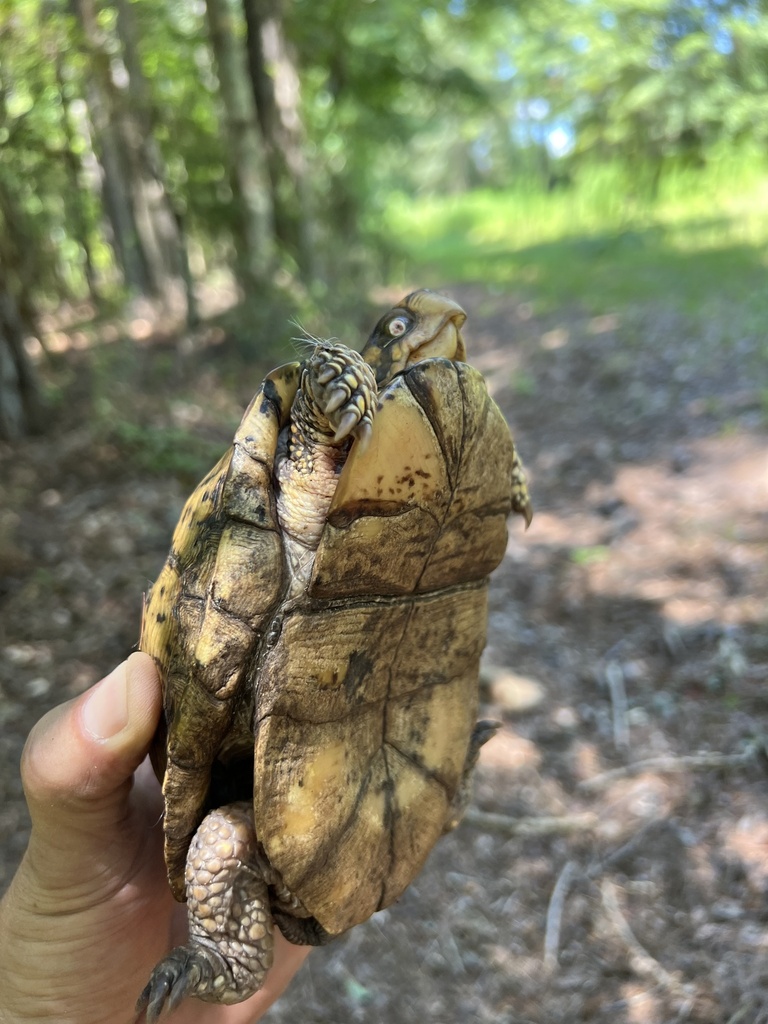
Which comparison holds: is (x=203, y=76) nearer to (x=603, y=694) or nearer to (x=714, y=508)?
(x=714, y=508)

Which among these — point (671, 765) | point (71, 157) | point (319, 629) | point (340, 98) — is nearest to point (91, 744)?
point (319, 629)

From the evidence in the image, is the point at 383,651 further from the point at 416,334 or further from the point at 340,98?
the point at 340,98

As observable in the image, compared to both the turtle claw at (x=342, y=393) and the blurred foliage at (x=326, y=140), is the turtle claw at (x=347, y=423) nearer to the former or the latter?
the turtle claw at (x=342, y=393)

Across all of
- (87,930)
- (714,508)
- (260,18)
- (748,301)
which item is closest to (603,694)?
(714,508)

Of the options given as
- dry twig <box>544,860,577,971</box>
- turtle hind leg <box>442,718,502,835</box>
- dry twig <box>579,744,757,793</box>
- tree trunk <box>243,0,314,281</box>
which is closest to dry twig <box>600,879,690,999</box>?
dry twig <box>544,860,577,971</box>

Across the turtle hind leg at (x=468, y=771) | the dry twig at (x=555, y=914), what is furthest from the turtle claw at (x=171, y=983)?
the dry twig at (x=555, y=914)
